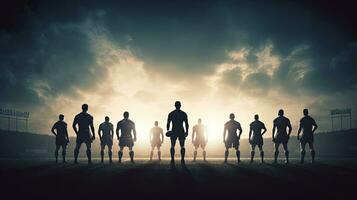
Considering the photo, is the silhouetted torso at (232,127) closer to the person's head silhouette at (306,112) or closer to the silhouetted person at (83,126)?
the person's head silhouette at (306,112)

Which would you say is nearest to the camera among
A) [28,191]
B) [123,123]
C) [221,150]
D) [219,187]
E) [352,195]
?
[352,195]

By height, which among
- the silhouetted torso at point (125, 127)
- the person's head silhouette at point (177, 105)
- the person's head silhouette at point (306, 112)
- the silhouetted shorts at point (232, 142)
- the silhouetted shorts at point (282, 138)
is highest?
the person's head silhouette at point (177, 105)

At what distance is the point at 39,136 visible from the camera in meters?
75.0

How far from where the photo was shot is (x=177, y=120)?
1359 centimetres

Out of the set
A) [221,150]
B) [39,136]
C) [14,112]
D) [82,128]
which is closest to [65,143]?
[82,128]

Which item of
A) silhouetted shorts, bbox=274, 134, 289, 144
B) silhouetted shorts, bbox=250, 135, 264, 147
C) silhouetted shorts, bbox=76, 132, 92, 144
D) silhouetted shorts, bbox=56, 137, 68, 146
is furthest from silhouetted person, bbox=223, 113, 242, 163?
silhouetted shorts, bbox=56, 137, 68, 146

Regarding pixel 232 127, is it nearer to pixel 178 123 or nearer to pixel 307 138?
pixel 307 138

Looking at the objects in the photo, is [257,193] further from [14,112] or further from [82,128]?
[14,112]

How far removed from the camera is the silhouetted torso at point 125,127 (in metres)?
17.3

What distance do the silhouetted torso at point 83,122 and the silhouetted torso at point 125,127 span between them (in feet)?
7.33

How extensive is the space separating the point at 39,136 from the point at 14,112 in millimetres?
13592

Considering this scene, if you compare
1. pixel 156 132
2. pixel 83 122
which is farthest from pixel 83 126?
pixel 156 132

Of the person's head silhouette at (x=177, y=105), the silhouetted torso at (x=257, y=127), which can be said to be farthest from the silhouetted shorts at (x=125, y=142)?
the silhouetted torso at (x=257, y=127)

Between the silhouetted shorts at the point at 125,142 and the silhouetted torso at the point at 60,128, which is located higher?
the silhouetted torso at the point at 60,128
